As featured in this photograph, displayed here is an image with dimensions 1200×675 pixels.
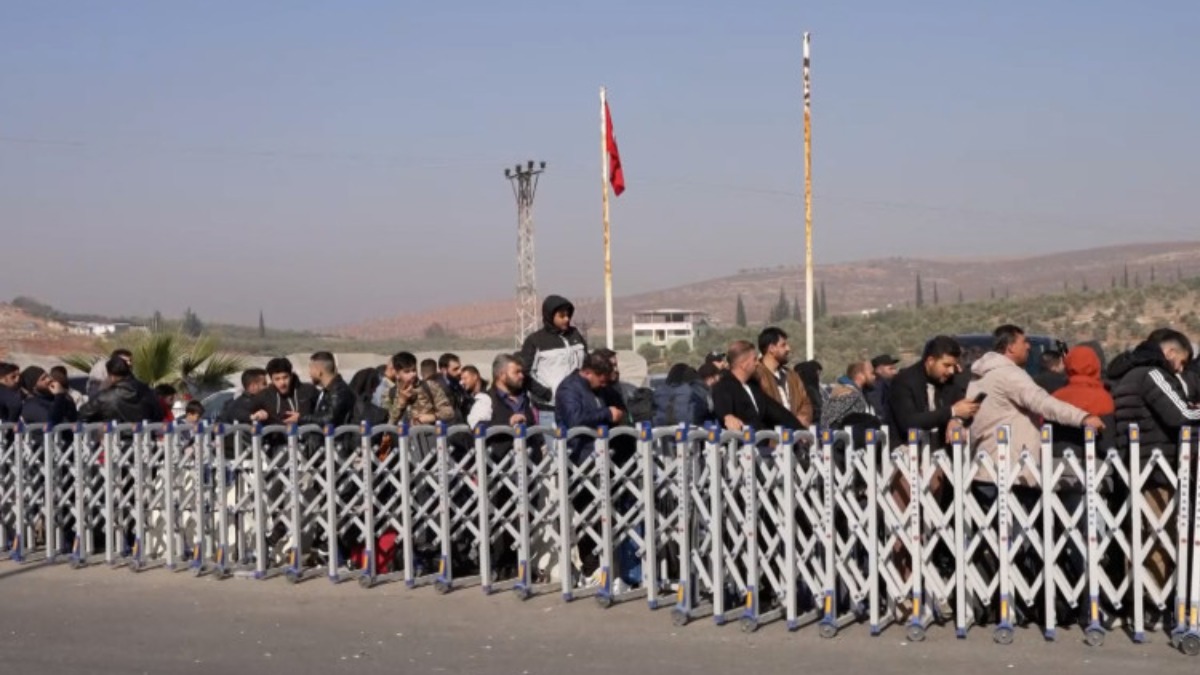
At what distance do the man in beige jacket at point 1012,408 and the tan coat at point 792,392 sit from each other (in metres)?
1.65

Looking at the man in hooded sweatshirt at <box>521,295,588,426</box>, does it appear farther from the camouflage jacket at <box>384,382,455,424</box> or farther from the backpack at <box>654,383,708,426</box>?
the backpack at <box>654,383,708,426</box>

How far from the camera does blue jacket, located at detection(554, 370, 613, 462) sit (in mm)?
Result: 12992

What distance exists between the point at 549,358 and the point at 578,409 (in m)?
1.43

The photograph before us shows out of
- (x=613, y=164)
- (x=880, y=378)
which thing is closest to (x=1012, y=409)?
(x=880, y=378)

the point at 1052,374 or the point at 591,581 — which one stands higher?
the point at 1052,374

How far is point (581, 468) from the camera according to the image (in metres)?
12.6

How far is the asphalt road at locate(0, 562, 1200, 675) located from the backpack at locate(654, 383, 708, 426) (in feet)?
6.83

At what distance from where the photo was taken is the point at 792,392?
42.3ft

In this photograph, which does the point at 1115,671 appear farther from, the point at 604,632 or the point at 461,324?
the point at 461,324

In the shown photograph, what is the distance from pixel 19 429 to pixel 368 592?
4.56 m

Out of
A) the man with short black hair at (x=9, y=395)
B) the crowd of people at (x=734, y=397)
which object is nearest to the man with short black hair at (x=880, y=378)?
the crowd of people at (x=734, y=397)

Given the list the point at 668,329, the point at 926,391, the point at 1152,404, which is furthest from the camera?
the point at 668,329

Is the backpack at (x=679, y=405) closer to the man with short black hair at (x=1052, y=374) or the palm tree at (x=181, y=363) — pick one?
the man with short black hair at (x=1052, y=374)

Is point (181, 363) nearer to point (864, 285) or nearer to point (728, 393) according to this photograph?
point (728, 393)
